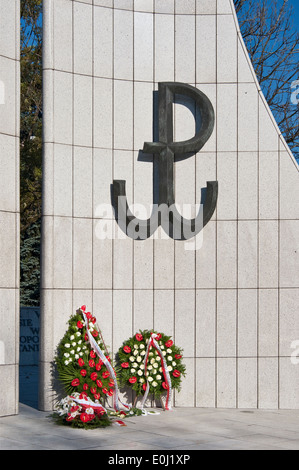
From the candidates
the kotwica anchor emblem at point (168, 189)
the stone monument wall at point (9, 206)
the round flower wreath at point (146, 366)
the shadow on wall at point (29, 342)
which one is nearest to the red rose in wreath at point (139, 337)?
the round flower wreath at point (146, 366)

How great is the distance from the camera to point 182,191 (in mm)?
13297

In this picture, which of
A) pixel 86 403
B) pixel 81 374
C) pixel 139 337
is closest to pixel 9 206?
pixel 81 374

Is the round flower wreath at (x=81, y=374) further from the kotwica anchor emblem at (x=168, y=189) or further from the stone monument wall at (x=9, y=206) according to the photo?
the kotwica anchor emblem at (x=168, y=189)

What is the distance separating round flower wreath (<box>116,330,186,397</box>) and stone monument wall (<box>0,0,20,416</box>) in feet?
6.26

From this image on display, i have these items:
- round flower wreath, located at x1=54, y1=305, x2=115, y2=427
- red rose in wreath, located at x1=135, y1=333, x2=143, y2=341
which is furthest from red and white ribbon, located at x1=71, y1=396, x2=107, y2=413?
red rose in wreath, located at x1=135, y1=333, x2=143, y2=341

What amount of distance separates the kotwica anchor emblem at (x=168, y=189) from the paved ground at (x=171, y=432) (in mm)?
3305

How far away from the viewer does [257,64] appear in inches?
1062

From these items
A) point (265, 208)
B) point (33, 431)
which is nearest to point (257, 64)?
point (265, 208)

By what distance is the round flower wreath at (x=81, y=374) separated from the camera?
10.9 meters

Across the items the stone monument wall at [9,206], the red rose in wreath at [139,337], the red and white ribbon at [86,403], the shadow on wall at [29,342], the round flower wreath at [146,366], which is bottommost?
the shadow on wall at [29,342]

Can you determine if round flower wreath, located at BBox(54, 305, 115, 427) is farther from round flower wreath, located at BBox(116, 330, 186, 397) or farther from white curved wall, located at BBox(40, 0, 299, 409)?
white curved wall, located at BBox(40, 0, 299, 409)

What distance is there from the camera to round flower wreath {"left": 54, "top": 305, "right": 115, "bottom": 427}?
35.8 ft
